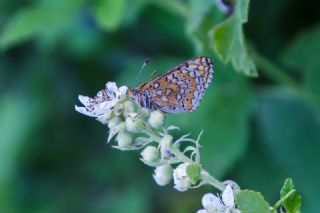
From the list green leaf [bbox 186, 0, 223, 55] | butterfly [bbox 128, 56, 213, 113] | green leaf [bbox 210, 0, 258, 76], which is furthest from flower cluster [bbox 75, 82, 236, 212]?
green leaf [bbox 186, 0, 223, 55]

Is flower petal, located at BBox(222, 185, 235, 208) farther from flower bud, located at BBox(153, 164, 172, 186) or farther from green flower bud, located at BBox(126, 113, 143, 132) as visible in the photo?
green flower bud, located at BBox(126, 113, 143, 132)

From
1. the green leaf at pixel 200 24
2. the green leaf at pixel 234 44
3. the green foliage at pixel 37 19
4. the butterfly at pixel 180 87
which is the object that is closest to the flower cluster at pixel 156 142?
the butterfly at pixel 180 87

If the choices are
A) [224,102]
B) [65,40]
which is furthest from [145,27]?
[224,102]

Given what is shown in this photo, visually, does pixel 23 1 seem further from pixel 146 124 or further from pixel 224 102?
pixel 146 124

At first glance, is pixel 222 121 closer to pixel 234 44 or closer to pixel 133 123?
pixel 234 44

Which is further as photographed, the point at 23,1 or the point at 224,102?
the point at 23,1

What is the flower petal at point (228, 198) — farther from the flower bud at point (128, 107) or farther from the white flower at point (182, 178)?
the flower bud at point (128, 107)
